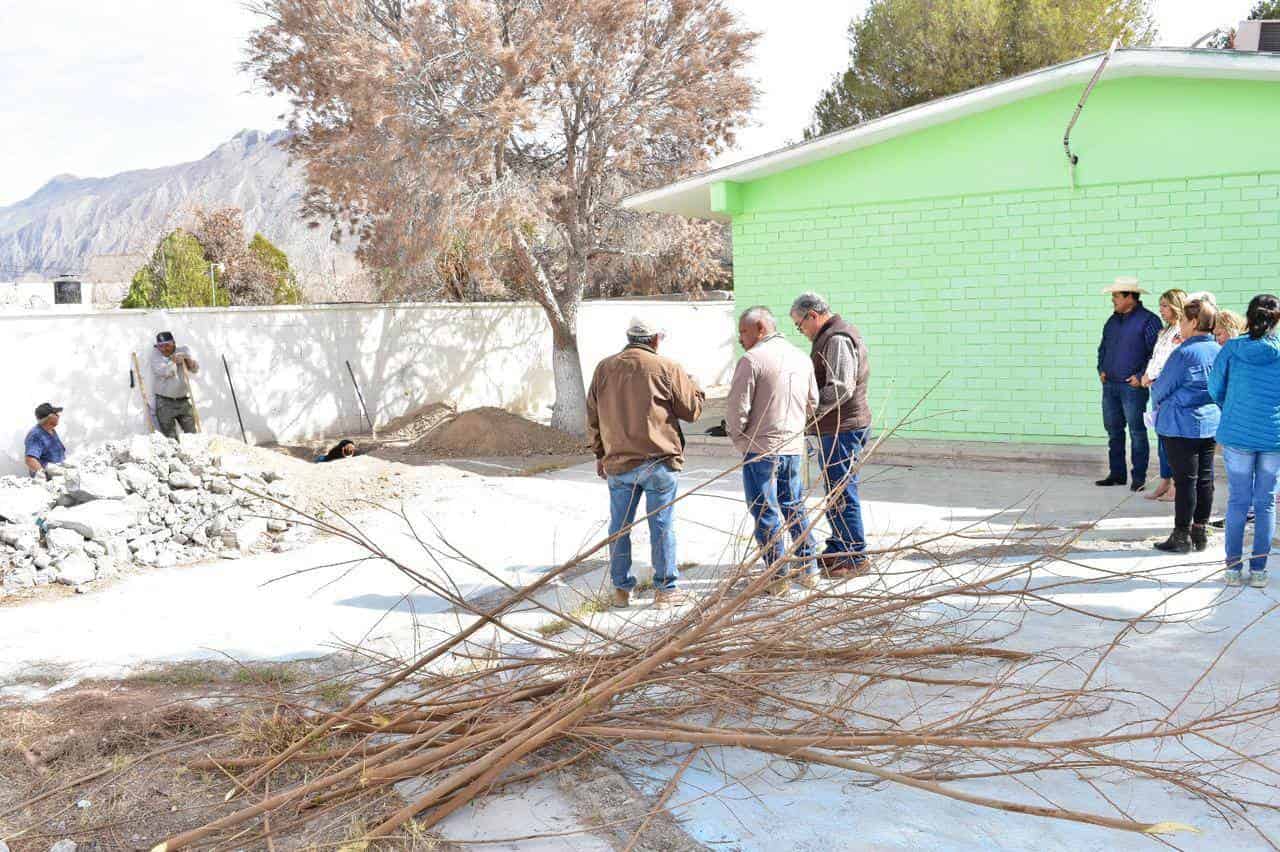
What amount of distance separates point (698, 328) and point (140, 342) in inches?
488

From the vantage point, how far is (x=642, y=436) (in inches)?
229

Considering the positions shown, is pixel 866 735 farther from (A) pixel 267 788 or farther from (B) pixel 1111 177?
(B) pixel 1111 177

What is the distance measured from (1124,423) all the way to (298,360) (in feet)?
37.2

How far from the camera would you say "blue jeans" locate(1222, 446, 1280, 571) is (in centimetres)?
562

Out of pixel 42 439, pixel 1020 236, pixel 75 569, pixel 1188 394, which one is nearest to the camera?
pixel 1188 394

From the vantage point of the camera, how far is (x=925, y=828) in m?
3.25

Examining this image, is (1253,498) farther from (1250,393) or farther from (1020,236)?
(1020,236)

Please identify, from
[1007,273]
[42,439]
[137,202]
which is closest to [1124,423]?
[1007,273]

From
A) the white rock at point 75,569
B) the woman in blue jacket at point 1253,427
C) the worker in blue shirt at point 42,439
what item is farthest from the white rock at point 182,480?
the woman in blue jacket at point 1253,427

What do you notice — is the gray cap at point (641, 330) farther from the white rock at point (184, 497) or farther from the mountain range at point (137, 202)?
the mountain range at point (137, 202)

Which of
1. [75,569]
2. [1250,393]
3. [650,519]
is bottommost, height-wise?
[75,569]

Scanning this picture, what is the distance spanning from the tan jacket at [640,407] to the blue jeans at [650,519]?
73mm

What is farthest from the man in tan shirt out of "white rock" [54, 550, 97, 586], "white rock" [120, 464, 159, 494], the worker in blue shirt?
the worker in blue shirt

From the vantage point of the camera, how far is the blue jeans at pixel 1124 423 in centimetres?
863
